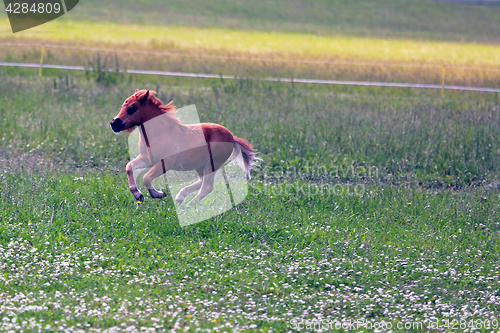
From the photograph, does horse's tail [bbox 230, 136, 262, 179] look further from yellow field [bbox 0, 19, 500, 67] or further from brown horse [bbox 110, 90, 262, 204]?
yellow field [bbox 0, 19, 500, 67]

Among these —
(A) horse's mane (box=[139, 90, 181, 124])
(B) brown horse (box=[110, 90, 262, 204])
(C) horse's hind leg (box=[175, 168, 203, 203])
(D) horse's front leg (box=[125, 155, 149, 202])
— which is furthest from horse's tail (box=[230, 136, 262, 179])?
(D) horse's front leg (box=[125, 155, 149, 202])

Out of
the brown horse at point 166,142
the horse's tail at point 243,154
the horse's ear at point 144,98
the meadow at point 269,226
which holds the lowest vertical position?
the meadow at point 269,226

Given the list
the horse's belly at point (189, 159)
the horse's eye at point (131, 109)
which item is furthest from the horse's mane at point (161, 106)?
the horse's belly at point (189, 159)

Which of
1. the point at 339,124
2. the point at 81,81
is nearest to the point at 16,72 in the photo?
the point at 81,81

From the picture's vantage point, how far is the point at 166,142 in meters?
5.89

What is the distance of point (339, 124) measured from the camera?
11.8m

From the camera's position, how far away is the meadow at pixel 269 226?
5.02m

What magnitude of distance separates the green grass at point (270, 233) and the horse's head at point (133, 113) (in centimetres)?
144

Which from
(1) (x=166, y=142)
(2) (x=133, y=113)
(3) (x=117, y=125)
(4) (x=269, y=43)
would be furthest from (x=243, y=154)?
(4) (x=269, y=43)

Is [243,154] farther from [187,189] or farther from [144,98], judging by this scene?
[144,98]

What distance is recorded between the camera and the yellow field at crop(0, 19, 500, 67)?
1001 inches

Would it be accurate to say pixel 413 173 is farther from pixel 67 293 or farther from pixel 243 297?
pixel 67 293

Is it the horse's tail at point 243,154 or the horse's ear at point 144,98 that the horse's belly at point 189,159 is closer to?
the horse's tail at point 243,154

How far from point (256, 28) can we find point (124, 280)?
3138cm
